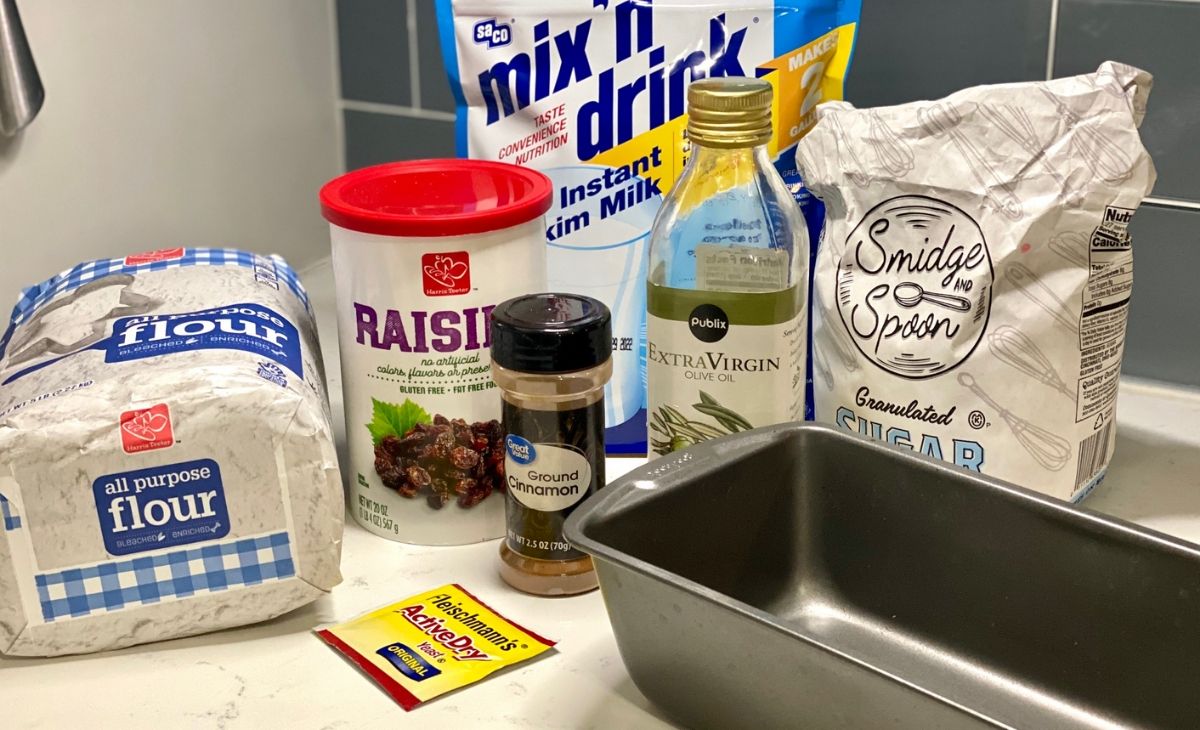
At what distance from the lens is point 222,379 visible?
0.70 m

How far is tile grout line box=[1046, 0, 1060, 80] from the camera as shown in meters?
0.99

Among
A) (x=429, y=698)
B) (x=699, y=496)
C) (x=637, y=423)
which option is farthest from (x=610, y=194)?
(x=429, y=698)

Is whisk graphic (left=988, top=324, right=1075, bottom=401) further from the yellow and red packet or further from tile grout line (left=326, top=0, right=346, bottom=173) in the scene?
tile grout line (left=326, top=0, right=346, bottom=173)

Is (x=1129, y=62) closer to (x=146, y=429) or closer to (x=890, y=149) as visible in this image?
(x=890, y=149)

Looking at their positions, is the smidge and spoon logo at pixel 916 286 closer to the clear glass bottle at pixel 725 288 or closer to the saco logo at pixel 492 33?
the clear glass bottle at pixel 725 288

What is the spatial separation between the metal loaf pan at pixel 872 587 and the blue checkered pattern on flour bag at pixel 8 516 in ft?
0.95

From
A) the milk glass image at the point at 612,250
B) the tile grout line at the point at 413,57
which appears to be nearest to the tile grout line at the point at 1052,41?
the milk glass image at the point at 612,250

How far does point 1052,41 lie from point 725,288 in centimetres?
38

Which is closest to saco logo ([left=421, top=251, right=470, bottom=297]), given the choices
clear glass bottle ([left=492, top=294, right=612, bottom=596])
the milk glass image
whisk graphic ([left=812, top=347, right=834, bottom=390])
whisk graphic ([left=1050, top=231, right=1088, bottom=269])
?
clear glass bottle ([left=492, top=294, right=612, bottom=596])

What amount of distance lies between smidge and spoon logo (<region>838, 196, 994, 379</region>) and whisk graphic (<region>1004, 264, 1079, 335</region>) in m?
0.02

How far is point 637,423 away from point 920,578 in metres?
0.26

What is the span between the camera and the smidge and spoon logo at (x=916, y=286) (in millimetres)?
799

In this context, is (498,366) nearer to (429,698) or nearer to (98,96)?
(429,698)

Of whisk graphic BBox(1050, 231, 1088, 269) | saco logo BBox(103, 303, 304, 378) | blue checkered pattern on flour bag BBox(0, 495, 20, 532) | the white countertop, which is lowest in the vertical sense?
the white countertop
